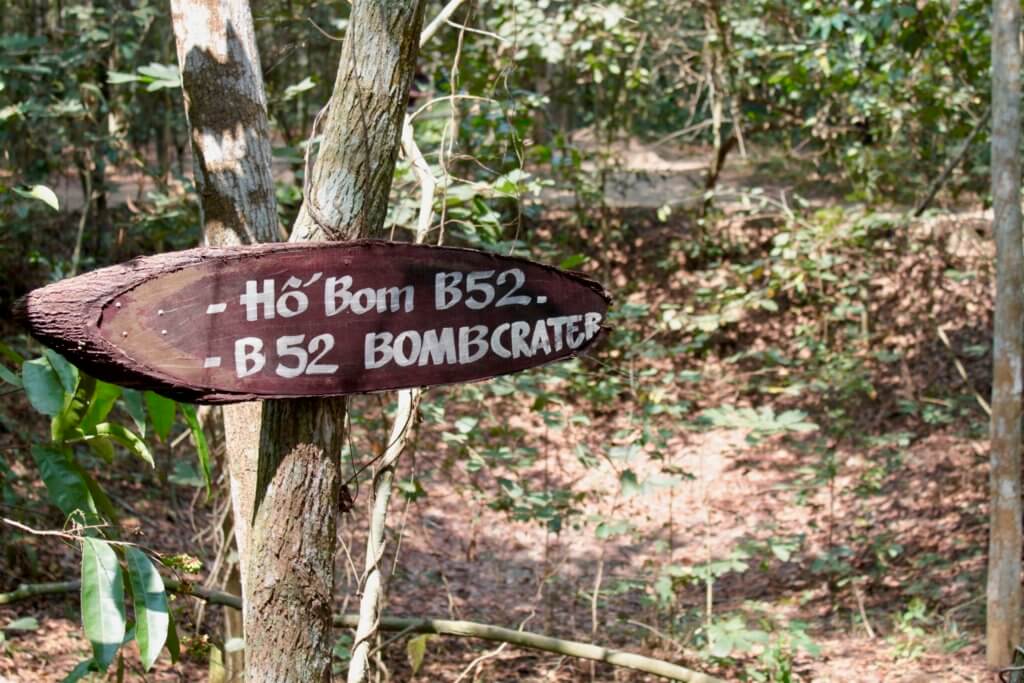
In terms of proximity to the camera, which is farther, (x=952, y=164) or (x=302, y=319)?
(x=952, y=164)

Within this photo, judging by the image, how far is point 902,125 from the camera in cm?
834

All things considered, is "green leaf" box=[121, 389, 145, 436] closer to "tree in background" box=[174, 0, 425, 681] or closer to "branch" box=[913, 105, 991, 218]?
"tree in background" box=[174, 0, 425, 681]

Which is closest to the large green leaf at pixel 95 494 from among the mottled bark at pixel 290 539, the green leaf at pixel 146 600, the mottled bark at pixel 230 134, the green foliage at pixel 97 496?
the green foliage at pixel 97 496

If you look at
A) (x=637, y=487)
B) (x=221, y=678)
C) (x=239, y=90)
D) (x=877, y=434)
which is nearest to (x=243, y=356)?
(x=239, y=90)

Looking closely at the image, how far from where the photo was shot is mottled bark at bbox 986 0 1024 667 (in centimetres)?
422

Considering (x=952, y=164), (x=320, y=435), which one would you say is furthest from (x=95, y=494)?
(x=952, y=164)

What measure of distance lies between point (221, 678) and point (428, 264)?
8.99ft

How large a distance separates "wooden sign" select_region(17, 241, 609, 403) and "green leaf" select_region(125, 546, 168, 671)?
0.33 metres

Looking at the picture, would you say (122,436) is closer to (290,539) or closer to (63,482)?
(63,482)

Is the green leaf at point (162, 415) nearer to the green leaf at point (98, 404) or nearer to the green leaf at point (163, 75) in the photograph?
the green leaf at point (98, 404)

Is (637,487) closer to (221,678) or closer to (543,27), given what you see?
(221,678)

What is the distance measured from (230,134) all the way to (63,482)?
78 centimetres

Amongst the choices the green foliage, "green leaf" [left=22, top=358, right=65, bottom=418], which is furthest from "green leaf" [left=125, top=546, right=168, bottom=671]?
"green leaf" [left=22, top=358, right=65, bottom=418]

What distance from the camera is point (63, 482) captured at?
199 cm
